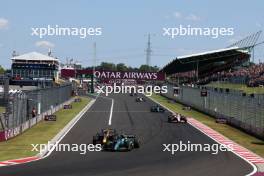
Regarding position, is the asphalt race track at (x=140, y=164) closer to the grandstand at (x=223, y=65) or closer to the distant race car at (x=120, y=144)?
the distant race car at (x=120, y=144)

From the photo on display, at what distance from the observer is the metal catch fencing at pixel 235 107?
4681 cm

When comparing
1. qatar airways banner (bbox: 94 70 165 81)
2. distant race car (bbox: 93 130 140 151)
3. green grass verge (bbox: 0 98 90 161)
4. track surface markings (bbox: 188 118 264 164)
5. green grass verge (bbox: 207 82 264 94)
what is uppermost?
qatar airways banner (bbox: 94 70 165 81)

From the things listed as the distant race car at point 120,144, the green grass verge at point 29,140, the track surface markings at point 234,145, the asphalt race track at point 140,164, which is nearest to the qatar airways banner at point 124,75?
the green grass verge at point 29,140

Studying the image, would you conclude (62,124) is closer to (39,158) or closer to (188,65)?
(39,158)

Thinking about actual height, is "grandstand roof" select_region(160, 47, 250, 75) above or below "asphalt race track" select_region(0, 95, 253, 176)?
above

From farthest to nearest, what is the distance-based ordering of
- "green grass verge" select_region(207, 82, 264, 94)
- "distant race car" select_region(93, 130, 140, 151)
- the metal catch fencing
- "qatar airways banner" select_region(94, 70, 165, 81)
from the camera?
"qatar airways banner" select_region(94, 70, 165, 81) < "green grass verge" select_region(207, 82, 264, 94) < the metal catch fencing < "distant race car" select_region(93, 130, 140, 151)

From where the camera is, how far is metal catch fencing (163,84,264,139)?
46.8 meters

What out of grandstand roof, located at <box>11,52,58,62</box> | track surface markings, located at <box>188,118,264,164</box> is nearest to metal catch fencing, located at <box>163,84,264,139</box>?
track surface markings, located at <box>188,118,264,164</box>

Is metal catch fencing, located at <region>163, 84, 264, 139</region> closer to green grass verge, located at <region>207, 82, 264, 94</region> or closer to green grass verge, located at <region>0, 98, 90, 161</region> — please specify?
green grass verge, located at <region>207, 82, 264, 94</region>

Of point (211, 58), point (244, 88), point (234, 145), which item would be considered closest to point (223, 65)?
point (211, 58)

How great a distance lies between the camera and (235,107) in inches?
2254

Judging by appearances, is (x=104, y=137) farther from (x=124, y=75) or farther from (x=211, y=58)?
(x=211, y=58)

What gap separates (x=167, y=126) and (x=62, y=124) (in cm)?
944

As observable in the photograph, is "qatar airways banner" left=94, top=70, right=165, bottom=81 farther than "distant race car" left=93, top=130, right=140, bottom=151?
Yes
